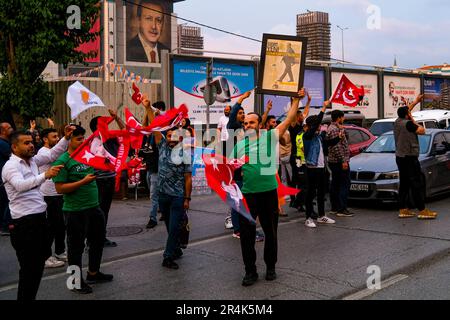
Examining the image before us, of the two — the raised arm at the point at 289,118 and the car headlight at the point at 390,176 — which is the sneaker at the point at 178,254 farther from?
the car headlight at the point at 390,176

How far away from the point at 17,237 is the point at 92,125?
292cm

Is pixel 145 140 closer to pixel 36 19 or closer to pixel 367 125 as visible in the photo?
pixel 36 19

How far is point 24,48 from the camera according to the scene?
13.2 m

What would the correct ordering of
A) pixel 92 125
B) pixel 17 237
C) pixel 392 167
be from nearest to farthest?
pixel 17 237 → pixel 92 125 → pixel 392 167

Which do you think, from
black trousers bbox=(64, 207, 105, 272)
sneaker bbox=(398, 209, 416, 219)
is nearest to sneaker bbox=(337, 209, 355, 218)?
sneaker bbox=(398, 209, 416, 219)

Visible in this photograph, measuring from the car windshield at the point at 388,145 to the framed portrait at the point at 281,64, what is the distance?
443 cm

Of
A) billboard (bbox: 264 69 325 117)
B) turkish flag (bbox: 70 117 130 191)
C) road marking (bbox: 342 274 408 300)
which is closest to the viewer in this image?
road marking (bbox: 342 274 408 300)

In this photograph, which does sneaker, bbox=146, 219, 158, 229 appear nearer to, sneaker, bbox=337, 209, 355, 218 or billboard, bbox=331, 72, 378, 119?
sneaker, bbox=337, 209, 355, 218

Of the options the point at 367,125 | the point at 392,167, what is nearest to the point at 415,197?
the point at 392,167

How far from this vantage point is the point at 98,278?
603cm

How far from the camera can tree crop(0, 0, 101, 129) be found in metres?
12.8

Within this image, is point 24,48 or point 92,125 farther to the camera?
point 24,48

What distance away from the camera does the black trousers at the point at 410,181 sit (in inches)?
365

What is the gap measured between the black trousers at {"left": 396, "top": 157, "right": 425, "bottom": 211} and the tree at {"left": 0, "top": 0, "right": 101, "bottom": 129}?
8698 millimetres
